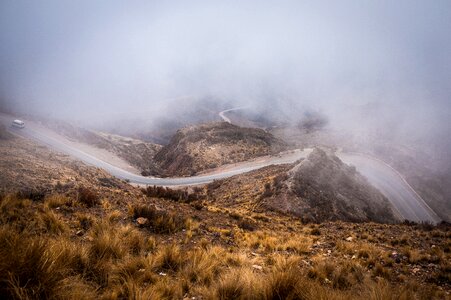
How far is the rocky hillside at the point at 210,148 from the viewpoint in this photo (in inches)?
2114

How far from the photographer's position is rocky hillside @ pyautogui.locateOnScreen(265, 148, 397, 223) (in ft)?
79.7

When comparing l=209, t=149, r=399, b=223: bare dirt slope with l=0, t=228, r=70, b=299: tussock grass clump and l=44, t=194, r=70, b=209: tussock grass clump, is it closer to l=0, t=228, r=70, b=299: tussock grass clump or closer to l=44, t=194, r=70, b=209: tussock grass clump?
l=44, t=194, r=70, b=209: tussock grass clump

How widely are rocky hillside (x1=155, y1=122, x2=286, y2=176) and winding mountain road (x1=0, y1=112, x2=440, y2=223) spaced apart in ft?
18.1

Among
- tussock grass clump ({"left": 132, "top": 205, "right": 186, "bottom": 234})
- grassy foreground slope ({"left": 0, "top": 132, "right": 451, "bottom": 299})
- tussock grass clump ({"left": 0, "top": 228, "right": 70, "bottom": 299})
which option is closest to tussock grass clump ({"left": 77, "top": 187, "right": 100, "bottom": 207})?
grassy foreground slope ({"left": 0, "top": 132, "right": 451, "bottom": 299})

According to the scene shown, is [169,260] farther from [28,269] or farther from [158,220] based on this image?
[158,220]

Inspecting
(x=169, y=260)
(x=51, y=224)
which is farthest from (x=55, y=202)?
(x=169, y=260)

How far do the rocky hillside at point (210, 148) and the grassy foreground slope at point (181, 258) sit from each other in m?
36.3

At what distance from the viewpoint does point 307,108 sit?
14825 centimetres

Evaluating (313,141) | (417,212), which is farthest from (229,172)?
(313,141)

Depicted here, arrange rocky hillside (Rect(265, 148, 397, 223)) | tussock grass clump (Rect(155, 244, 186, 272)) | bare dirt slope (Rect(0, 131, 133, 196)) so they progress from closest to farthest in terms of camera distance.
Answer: tussock grass clump (Rect(155, 244, 186, 272))
bare dirt slope (Rect(0, 131, 133, 196))
rocky hillside (Rect(265, 148, 397, 223))

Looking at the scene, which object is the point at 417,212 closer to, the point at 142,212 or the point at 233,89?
the point at 142,212

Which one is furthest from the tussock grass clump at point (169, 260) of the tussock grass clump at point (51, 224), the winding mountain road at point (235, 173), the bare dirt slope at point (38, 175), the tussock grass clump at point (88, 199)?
the winding mountain road at point (235, 173)

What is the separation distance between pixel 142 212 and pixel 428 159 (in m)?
88.2

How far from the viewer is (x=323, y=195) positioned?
27.5 meters
